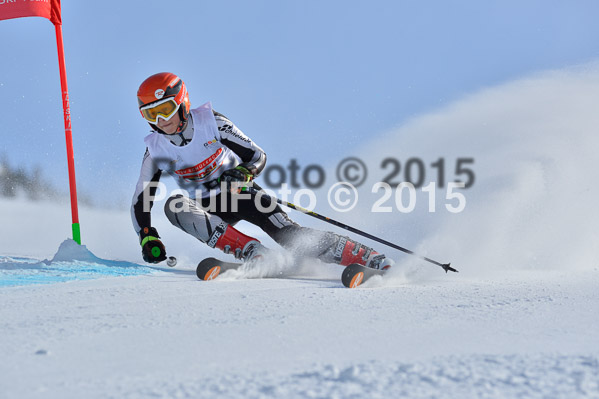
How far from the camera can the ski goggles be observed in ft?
14.2

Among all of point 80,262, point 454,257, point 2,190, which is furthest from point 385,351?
point 2,190

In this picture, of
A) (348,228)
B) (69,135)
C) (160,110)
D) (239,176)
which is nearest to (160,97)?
(160,110)

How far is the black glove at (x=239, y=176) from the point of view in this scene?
4578mm

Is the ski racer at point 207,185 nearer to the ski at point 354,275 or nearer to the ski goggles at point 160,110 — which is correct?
the ski goggles at point 160,110

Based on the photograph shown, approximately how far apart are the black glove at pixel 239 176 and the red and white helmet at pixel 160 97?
65 cm

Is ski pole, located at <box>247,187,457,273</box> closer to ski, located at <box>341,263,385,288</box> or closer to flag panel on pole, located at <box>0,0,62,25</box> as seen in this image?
ski, located at <box>341,263,385,288</box>

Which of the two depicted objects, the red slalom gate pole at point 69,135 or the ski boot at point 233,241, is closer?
the ski boot at point 233,241

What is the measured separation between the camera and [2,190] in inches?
363

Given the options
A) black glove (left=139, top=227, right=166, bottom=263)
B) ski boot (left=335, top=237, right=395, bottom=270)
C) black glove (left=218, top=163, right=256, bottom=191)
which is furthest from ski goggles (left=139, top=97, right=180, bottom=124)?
ski boot (left=335, top=237, right=395, bottom=270)

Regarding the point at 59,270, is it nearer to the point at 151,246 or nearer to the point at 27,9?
the point at 151,246

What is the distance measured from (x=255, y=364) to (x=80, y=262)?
404cm

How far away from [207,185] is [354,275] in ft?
6.89

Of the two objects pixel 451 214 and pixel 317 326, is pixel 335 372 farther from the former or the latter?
pixel 451 214

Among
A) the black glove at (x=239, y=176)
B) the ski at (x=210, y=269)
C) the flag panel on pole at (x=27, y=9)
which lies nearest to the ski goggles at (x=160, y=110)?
the black glove at (x=239, y=176)
